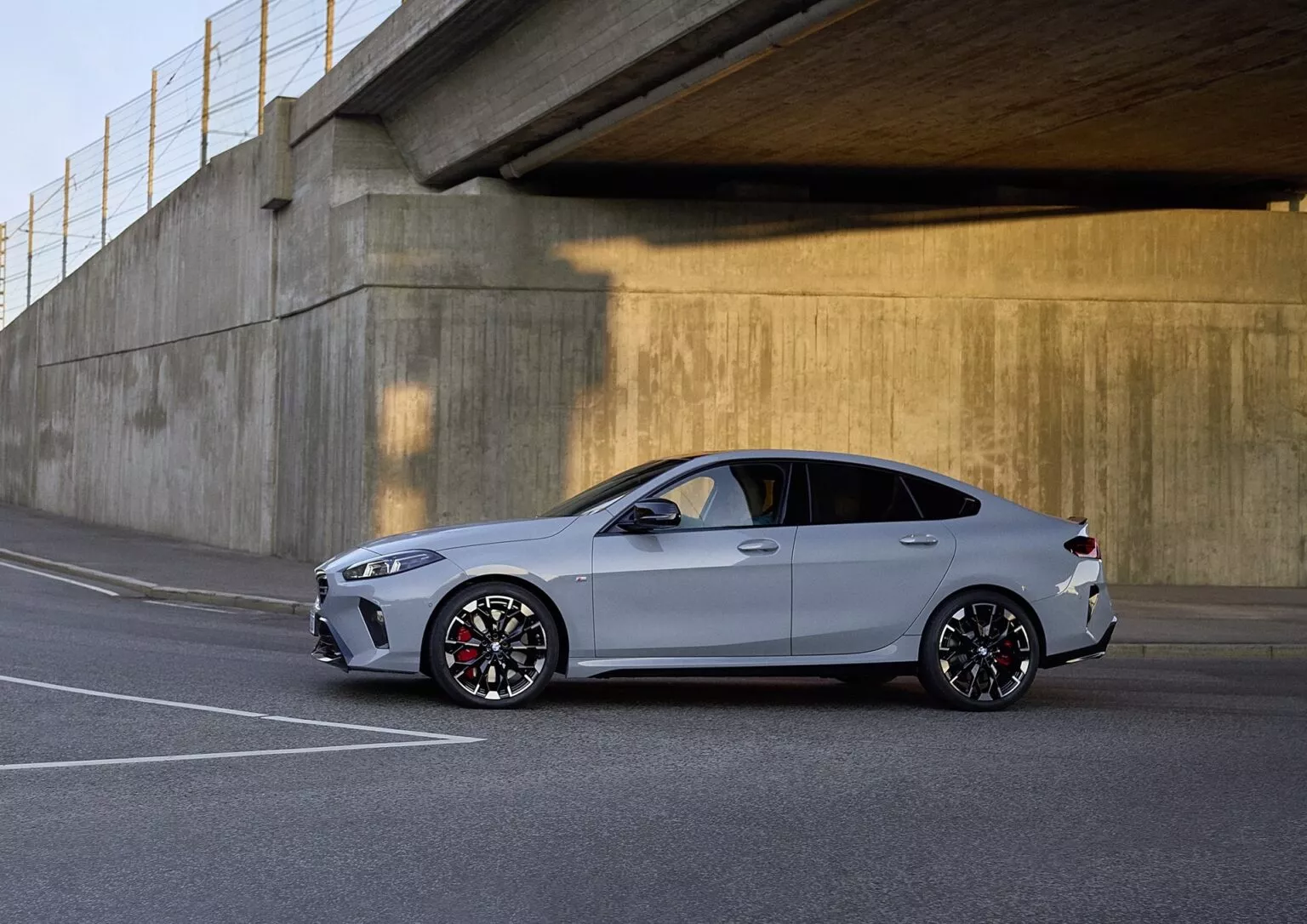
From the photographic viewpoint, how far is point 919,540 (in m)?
9.27

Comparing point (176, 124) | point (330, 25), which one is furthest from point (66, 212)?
point (330, 25)

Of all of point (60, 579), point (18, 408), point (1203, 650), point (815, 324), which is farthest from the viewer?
point (18, 408)

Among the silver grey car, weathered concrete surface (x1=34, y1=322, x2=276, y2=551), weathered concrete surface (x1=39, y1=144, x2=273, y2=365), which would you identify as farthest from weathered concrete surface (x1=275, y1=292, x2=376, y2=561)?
the silver grey car

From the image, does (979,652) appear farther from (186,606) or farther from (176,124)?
(176,124)

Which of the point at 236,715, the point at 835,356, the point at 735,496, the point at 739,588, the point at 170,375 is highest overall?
the point at 170,375

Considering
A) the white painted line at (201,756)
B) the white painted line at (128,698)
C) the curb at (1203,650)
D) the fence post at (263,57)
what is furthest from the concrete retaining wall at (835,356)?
the white painted line at (201,756)

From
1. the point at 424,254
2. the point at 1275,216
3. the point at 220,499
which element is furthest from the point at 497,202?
the point at 1275,216

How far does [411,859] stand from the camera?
17.9 ft

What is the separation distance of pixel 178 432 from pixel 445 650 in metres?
21.0

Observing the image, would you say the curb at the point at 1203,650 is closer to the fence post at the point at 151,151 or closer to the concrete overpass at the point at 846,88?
the concrete overpass at the point at 846,88

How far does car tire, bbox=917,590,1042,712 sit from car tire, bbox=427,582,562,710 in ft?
7.46

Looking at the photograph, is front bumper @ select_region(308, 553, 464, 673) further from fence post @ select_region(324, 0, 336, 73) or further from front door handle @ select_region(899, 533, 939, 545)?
fence post @ select_region(324, 0, 336, 73)

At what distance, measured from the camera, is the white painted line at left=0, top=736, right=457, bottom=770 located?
7020 mm

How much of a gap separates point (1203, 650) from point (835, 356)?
325 inches
